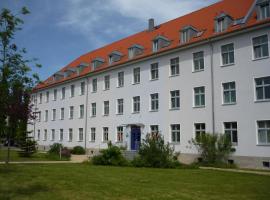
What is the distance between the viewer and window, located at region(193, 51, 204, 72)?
86.9 feet

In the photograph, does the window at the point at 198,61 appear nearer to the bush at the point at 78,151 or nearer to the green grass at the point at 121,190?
the green grass at the point at 121,190

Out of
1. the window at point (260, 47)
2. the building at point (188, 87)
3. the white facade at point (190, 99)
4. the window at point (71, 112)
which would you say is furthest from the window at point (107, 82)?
the window at point (260, 47)

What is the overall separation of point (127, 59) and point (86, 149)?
38.0 ft

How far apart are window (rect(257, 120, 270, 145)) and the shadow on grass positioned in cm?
1530

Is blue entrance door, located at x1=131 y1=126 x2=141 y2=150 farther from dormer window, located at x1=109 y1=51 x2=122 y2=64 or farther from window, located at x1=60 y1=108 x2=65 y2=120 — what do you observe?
window, located at x1=60 y1=108 x2=65 y2=120

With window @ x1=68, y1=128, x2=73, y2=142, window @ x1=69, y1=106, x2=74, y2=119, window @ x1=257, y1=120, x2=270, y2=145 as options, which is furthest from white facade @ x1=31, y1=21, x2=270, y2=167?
window @ x1=69, y1=106, x2=74, y2=119

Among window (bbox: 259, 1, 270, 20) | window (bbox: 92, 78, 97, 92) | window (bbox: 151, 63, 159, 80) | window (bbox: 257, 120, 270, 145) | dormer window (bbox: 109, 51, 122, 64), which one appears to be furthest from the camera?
window (bbox: 92, 78, 97, 92)

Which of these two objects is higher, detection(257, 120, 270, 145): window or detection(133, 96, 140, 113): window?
detection(133, 96, 140, 113): window

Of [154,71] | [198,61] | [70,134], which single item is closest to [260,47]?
[198,61]

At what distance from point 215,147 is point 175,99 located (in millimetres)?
6088

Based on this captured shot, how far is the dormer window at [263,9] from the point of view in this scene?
23.0 meters

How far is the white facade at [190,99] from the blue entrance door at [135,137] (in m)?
0.38

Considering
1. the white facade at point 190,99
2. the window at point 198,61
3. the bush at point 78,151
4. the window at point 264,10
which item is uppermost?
the window at point 264,10

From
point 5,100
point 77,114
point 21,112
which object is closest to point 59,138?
point 77,114
